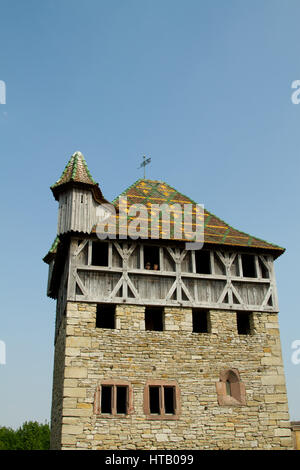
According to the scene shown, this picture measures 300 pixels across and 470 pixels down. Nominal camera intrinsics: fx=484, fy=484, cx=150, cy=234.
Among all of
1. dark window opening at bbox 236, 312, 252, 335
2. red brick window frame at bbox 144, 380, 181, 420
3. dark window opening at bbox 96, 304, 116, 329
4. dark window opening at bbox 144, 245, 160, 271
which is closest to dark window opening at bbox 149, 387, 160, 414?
red brick window frame at bbox 144, 380, 181, 420

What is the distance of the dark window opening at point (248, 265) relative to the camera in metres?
16.9

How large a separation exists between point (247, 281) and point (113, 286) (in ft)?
14.8

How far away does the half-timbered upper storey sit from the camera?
1494 cm

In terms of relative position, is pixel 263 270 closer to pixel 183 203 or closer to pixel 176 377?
pixel 183 203

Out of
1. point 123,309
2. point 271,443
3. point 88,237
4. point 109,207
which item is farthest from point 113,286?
point 271,443

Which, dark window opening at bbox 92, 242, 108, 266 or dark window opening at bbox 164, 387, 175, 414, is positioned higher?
dark window opening at bbox 92, 242, 108, 266

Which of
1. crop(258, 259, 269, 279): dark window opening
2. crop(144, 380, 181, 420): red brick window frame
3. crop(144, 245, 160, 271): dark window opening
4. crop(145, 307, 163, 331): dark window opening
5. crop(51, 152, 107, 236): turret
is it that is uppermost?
crop(51, 152, 107, 236): turret

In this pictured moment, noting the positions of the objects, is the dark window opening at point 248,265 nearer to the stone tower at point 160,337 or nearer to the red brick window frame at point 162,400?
the stone tower at point 160,337

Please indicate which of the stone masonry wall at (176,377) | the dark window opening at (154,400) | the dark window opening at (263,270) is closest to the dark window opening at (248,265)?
the dark window opening at (263,270)

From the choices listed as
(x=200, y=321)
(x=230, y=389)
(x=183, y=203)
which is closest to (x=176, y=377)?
(x=230, y=389)

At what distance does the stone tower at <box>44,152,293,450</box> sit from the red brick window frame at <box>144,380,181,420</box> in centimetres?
3

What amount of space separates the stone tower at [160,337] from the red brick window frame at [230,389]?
0.03m

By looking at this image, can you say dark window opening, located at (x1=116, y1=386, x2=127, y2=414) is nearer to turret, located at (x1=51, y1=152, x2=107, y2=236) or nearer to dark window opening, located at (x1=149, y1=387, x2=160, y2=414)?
dark window opening, located at (x1=149, y1=387, x2=160, y2=414)

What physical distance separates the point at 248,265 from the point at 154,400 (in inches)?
226
